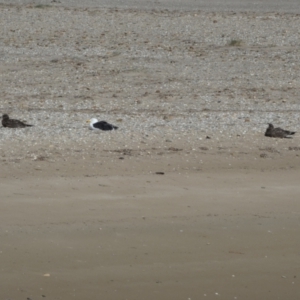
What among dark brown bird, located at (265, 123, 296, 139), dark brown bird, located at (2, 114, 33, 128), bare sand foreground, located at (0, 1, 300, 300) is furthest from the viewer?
dark brown bird, located at (2, 114, 33, 128)

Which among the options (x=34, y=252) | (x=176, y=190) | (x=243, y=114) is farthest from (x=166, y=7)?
(x=34, y=252)

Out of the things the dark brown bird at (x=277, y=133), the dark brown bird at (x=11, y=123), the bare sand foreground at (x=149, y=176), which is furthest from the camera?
the dark brown bird at (x=11, y=123)

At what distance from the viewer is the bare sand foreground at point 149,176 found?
5.63 m

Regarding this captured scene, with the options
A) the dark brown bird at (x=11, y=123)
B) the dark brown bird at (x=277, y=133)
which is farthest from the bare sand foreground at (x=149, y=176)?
the dark brown bird at (x=11, y=123)

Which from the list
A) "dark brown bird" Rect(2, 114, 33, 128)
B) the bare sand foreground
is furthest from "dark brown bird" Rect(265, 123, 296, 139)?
"dark brown bird" Rect(2, 114, 33, 128)

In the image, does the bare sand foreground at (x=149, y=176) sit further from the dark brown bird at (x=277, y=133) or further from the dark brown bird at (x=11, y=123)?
the dark brown bird at (x=11, y=123)

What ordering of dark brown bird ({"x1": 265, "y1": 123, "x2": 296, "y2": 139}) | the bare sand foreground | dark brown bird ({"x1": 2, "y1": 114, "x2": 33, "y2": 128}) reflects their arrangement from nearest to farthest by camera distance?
1. the bare sand foreground
2. dark brown bird ({"x1": 265, "y1": 123, "x2": 296, "y2": 139})
3. dark brown bird ({"x1": 2, "y1": 114, "x2": 33, "y2": 128})

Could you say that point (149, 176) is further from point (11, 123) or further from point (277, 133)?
point (11, 123)

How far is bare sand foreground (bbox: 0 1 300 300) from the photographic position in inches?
222

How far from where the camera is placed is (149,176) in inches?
307

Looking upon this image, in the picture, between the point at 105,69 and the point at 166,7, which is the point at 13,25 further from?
the point at 166,7

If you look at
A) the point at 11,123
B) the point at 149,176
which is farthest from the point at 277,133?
the point at 11,123

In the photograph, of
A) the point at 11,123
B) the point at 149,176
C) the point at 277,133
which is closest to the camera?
the point at 149,176

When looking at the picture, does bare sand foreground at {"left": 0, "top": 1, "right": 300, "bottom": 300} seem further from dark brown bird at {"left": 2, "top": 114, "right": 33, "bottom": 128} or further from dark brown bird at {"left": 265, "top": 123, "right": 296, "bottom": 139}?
dark brown bird at {"left": 2, "top": 114, "right": 33, "bottom": 128}
